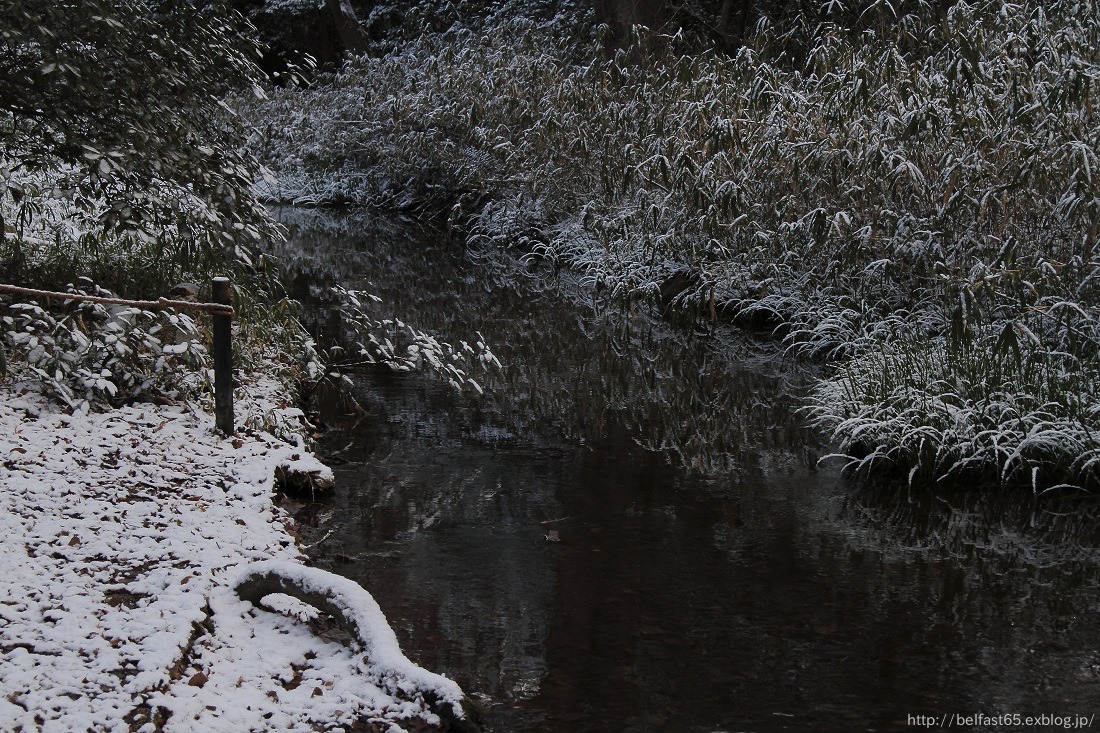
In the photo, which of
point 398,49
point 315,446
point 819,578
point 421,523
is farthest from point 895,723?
point 398,49

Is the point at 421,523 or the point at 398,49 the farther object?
the point at 398,49

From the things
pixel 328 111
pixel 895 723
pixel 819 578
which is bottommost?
pixel 895 723

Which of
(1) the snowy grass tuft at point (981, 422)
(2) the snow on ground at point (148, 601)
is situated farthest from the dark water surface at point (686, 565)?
(2) the snow on ground at point (148, 601)

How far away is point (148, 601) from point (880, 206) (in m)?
7.22

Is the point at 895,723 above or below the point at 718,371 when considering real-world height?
below

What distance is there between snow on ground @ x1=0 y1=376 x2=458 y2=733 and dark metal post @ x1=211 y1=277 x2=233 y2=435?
0.92 ft

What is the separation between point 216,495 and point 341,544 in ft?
2.31

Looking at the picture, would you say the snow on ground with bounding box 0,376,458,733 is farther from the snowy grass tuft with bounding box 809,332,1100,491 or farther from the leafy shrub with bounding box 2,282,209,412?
the snowy grass tuft with bounding box 809,332,1100,491

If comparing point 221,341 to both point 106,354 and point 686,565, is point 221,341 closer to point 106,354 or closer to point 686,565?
point 106,354

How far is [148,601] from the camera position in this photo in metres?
3.89

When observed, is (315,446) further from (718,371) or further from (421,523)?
(718,371)

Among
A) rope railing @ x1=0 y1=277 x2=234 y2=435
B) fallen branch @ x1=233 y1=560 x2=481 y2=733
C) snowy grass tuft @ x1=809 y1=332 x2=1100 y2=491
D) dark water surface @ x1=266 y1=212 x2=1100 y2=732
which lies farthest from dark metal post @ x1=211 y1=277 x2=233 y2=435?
snowy grass tuft @ x1=809 y1=332 x2=1100 y2=491

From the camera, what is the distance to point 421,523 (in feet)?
18.3

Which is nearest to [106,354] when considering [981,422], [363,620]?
[363,620]
